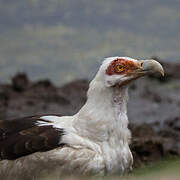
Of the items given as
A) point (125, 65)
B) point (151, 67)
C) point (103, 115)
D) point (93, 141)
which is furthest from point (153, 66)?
point (93, 141)

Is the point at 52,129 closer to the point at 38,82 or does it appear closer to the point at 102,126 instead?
the point at 102,126

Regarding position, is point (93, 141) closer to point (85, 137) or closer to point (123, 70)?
point (85, 137)

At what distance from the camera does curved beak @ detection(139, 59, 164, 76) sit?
302 inches

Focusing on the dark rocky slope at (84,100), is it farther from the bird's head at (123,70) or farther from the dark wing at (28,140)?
the dark wing at (28,140)

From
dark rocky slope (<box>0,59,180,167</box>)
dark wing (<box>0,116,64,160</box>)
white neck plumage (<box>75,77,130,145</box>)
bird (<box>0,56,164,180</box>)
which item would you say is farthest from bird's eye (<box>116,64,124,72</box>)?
dark rocky slope (<box>0,59,180,167</box>)

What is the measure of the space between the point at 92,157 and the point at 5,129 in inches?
52.6

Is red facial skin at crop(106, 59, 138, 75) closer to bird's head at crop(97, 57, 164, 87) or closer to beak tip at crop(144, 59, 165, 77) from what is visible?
bird's head at crop(97, 57, 164, 87)

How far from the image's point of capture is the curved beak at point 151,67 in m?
7.68

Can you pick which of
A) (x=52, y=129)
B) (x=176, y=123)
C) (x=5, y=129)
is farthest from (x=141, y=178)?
(x=176, y=123)

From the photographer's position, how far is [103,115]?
7.79m

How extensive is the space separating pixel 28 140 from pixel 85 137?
0.68 metres

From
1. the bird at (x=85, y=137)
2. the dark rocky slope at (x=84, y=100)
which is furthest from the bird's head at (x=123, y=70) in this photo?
the dark rocky slope at (x=84, y=100)

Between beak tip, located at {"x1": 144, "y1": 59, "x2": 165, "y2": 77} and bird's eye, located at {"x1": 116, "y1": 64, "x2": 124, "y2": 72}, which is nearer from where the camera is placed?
beak tip, located at {"x1": 144, "y1": 59, "x2": 165, "y2": 77}

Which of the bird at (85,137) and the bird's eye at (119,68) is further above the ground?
the bird's eye at (119,68)
